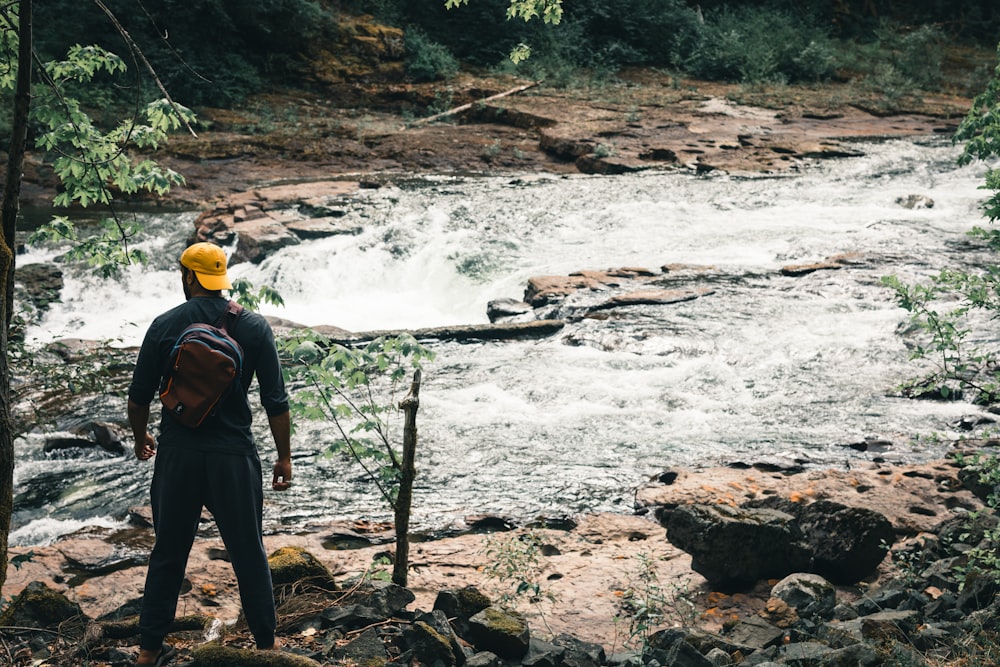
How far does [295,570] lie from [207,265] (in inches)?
71.8

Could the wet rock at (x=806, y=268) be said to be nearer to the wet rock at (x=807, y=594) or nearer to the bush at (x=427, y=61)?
the wet rock at (x=807, y=594)

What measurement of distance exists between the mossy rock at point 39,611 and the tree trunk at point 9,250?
831 millimetres

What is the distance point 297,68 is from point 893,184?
15068 mm

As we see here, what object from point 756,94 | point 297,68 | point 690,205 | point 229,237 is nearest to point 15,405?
point 229,237

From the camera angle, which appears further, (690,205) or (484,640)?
(690,205)

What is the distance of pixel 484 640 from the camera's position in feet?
13.9

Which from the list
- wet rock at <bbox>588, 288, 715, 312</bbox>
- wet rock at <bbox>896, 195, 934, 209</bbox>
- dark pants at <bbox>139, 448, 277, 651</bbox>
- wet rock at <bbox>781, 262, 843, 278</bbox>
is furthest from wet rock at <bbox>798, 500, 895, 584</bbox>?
wet rock at <bbox>896, 195, 934, 209</bbox>

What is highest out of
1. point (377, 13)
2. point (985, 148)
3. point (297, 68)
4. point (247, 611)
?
point (377, 13)

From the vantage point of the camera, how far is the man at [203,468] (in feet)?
11.5

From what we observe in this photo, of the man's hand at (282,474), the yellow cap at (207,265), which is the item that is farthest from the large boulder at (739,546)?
the yellow cap at (207,265)

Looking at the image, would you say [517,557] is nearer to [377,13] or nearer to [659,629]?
[659,629]

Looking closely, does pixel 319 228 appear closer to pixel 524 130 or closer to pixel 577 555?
pixel 524 130

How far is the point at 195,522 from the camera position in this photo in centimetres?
358

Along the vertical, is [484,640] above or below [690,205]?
below
